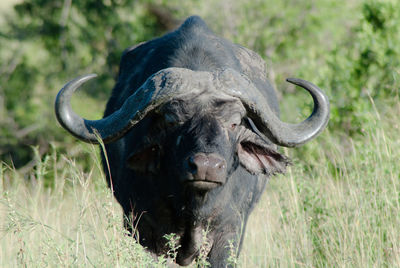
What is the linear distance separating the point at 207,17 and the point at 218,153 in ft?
30.0

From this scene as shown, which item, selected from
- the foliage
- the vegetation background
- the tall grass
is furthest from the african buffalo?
the foliage

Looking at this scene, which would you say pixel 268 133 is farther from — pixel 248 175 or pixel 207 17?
pixel 207 17

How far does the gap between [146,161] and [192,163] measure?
861 millimetres

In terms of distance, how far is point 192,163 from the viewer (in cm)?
409

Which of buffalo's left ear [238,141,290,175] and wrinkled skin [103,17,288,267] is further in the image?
buffalo's left ear [238,141,290,175]

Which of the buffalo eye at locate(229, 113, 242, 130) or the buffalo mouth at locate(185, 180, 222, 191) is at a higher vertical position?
the buffalo eye at locate(229, 113, 242, 130)

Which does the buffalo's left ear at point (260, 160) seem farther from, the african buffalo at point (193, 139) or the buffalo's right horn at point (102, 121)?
the buffalo's right horn at point (102, 121)

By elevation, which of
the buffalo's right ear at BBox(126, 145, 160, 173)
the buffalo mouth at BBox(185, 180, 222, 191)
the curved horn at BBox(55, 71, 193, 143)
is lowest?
the buffalo's right ear at BBox(126, 145, 160, 173)

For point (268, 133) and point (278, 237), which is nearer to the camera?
point (268, 133)

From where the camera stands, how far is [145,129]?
193 inches

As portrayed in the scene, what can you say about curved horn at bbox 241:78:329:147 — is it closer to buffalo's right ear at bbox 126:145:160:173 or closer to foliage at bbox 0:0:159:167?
buffalo's right ear at bbox 126:145:160:173

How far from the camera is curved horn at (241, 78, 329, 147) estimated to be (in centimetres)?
477

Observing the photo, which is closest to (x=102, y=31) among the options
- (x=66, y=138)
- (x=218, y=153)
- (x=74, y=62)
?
(x=74, y=62)

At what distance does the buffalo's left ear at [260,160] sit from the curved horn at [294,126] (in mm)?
168
